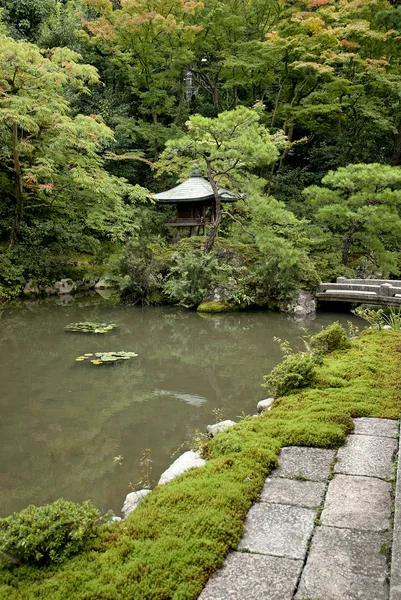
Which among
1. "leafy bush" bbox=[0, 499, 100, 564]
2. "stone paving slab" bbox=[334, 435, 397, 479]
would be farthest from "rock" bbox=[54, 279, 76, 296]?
"leafy bush" bbox=[0, 499, 100, 564]

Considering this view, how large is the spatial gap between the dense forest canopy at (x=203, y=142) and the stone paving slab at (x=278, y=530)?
8885mm

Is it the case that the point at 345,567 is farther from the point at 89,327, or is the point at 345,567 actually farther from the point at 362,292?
the point at 362,292

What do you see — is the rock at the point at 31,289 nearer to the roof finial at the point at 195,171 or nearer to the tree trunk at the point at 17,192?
the tree trunk at the point at 17,192

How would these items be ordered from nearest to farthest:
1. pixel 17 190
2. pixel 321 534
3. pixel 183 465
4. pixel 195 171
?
pixel 321 534 < pixel 183 465 < pixel 17 190 < pixel 195 171

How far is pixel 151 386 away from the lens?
7121 mm

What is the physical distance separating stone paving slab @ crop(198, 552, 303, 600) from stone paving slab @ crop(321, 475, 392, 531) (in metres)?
0.50

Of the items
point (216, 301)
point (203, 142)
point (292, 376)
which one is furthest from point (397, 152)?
point (292, 376)

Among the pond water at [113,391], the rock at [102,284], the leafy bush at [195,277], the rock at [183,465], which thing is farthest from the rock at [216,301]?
the rock at [183,465]

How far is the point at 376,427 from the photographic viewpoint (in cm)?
417

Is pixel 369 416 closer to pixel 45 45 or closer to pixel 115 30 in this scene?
pixel 115 30

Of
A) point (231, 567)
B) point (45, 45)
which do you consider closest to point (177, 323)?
point (231, 567)

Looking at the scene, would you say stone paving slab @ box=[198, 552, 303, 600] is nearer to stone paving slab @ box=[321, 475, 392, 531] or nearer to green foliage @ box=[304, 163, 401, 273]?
stone paving slab @ box=[321, 475, 392, 531]

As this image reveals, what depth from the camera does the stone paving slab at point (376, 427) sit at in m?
4.04

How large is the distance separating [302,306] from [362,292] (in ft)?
5.21
